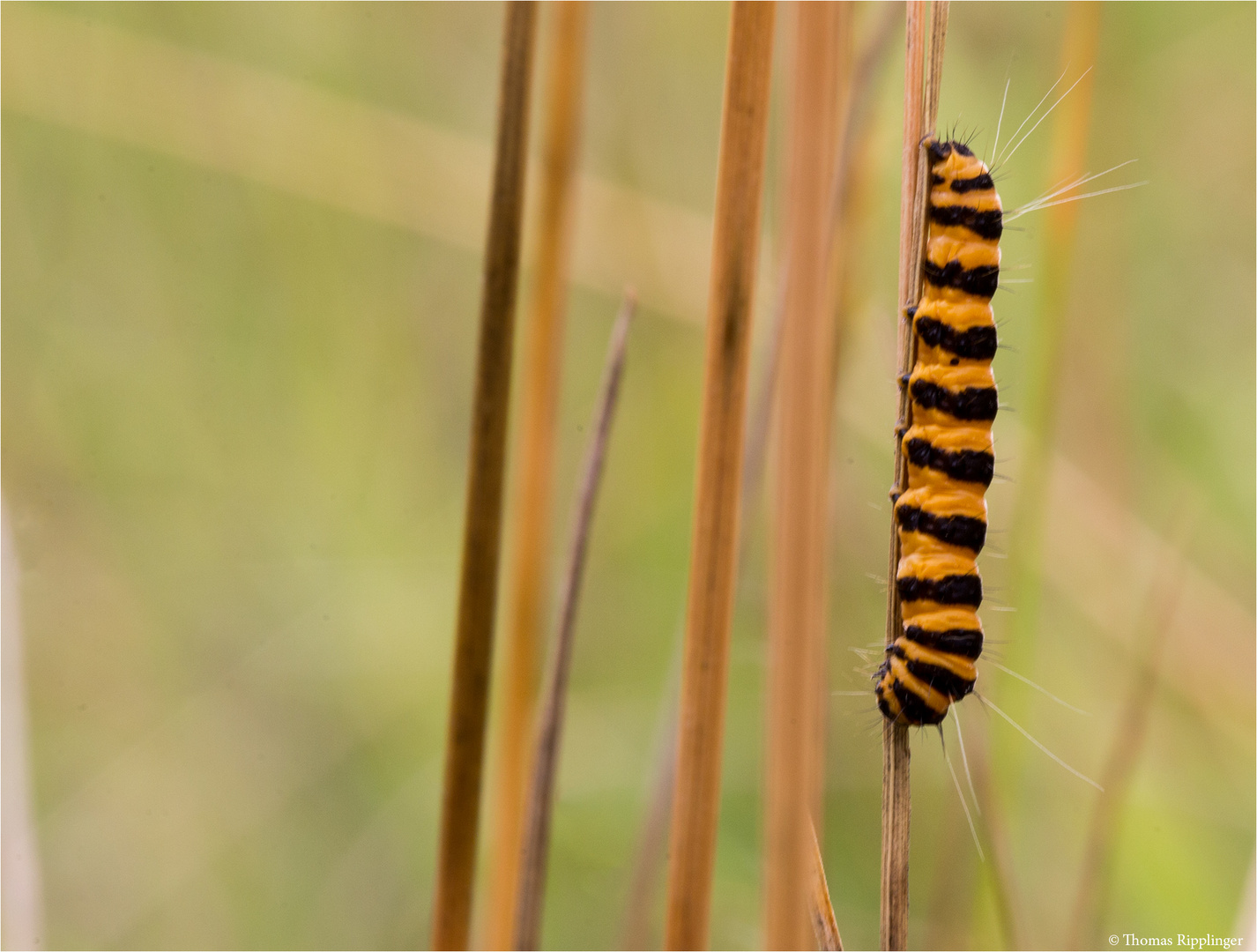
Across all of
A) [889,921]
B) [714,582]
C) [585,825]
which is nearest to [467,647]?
[714,582]

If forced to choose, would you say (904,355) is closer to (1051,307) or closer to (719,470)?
(719,470)

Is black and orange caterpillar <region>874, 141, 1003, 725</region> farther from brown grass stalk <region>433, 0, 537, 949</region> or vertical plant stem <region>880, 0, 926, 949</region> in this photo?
brown grass stalk <region>433, 0, 537, 949</region>

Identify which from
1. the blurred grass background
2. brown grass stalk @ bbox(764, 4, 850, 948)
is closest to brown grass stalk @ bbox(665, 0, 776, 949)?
brown grass stalk @ bbox(764, 4, 850, 948)

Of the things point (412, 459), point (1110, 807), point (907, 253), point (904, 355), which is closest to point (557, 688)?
point (904, 355)

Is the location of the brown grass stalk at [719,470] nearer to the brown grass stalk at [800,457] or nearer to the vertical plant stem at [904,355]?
the brown grass stalk at [800,457]

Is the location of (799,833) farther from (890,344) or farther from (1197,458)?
(1197,458)

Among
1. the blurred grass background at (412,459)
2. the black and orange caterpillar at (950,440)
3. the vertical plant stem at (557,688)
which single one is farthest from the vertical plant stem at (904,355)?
the blurred grass background at (412,459)
